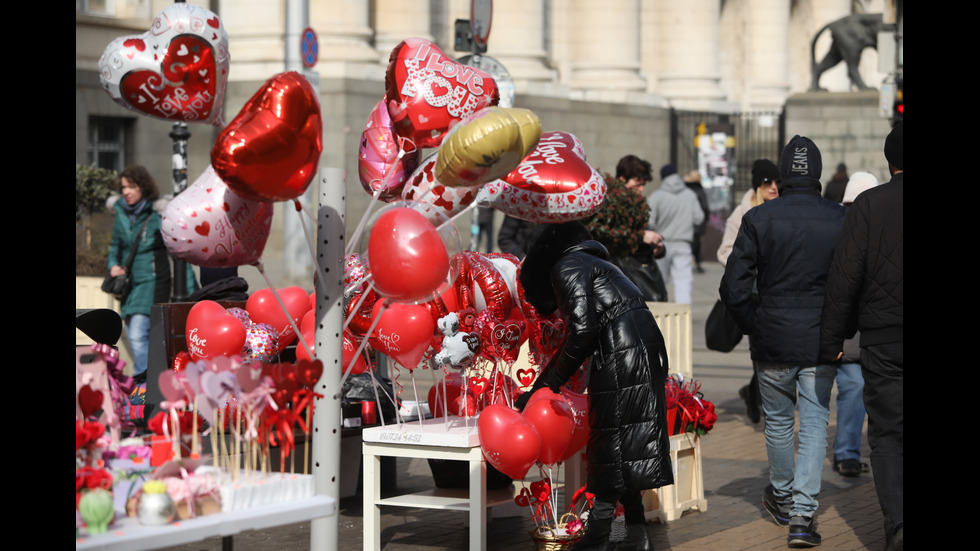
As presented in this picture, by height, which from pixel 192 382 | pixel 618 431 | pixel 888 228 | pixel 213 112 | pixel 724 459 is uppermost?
pixel 213 112

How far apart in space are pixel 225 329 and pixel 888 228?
10.6ft

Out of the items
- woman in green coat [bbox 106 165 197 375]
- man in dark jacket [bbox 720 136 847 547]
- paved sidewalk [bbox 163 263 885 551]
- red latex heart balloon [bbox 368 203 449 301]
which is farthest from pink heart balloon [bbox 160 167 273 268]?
woman in green coat [bbox 106 165 197 375]

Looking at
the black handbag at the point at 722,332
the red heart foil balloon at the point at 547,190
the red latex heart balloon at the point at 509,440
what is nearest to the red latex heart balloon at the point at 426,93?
the red heart foil balloon at the point at 547,190

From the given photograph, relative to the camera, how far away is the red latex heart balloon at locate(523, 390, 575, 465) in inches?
253

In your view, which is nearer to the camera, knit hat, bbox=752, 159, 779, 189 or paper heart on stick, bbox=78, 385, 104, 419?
paper heart on stick, bbox=78, 385, 104, 419

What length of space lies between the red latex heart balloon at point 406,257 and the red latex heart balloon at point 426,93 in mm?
835

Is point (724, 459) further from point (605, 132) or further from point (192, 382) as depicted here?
point (605, 132)

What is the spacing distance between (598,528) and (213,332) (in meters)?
2.07

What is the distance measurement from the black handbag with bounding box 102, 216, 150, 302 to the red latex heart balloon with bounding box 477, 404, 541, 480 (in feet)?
20.5

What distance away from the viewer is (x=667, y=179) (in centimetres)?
1538

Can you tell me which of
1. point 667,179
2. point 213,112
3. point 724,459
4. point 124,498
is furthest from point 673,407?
point 667,179

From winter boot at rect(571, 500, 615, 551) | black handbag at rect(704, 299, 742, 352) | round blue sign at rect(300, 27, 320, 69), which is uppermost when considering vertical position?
round blue sign at rect(300, 27, 320, 69)

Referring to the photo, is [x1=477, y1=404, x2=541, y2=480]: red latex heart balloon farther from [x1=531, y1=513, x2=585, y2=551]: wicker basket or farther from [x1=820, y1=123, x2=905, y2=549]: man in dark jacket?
[x1=820, y1=123, x2=905, y2=549]: man in dark jacket

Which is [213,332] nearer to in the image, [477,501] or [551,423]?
[477,501]
